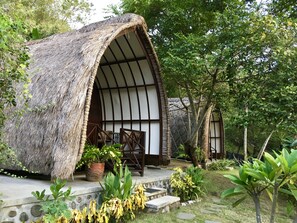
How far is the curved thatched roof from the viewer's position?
4.10 meters

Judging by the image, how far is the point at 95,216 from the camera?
12.7ft

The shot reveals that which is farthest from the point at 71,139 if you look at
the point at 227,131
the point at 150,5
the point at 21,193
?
the point at 227,131

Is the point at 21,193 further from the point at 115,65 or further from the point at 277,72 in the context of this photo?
the point at 277,72

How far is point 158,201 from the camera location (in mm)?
4891

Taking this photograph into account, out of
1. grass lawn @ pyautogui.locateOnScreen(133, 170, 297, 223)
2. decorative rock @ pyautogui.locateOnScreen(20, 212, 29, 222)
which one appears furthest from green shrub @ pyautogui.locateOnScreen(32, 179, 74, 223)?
grass lawn @ pyautogui.locateOnScreen(133, 170, 297, 223)

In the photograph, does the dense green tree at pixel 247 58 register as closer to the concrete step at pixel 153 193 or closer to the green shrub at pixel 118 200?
the concrete step at pixel 153 193

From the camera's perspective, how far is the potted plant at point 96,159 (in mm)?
4883

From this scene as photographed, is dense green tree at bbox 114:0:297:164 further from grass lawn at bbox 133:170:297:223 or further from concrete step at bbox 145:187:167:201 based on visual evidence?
concrete step at bbox 145:187:167:201

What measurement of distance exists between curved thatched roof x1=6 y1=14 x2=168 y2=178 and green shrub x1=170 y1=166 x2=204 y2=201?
8.76ft

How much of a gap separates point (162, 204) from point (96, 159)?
134 centimetres

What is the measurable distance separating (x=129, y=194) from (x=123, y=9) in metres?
6.08

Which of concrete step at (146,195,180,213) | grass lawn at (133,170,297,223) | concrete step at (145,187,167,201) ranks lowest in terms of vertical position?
grass lawn at (133,170,297,223)

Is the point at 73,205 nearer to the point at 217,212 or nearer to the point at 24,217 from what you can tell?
the point at 24,217

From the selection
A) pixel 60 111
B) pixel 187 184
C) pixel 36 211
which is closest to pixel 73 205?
pixel 36 211
